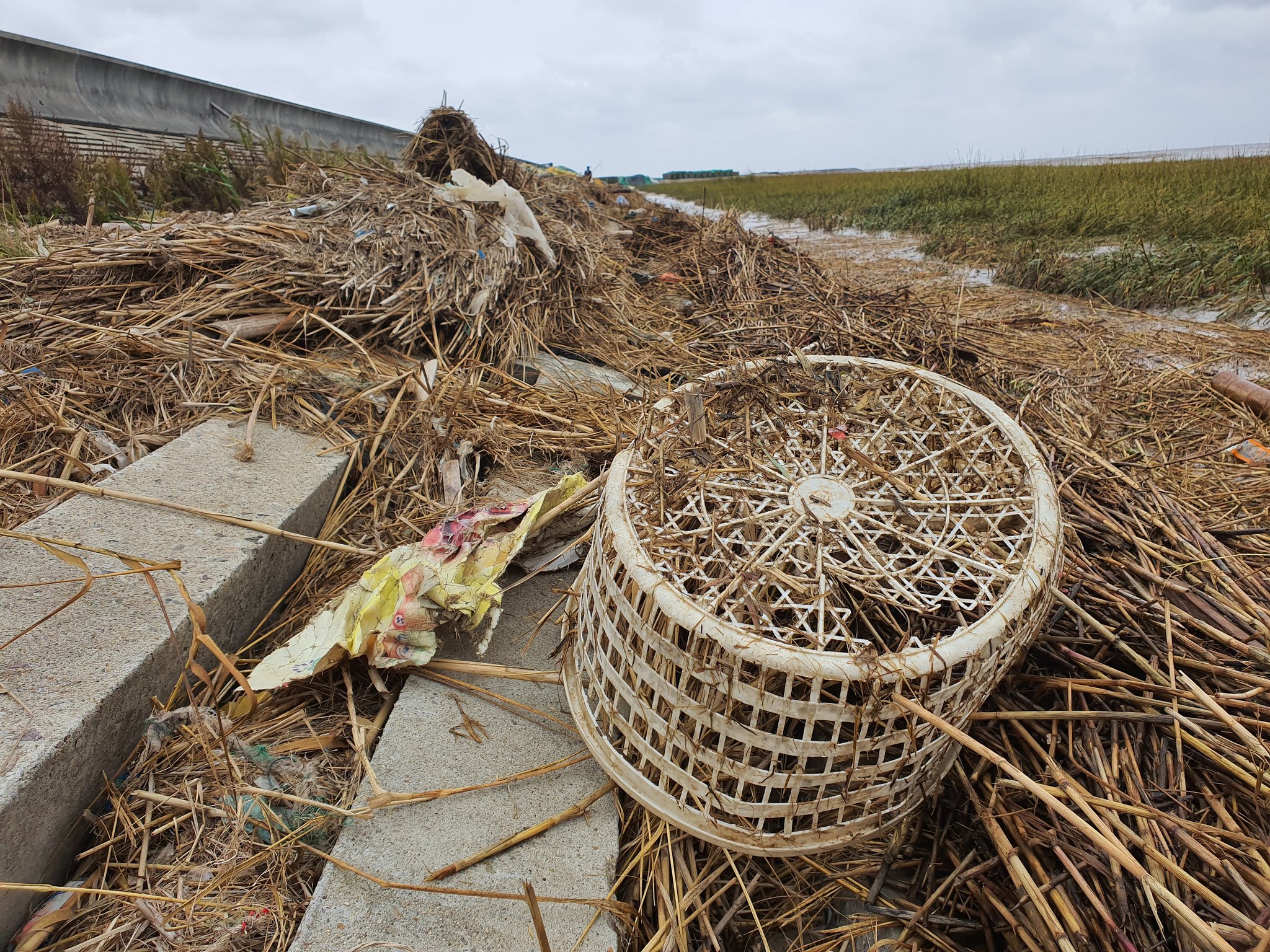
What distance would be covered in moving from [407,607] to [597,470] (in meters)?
1.10

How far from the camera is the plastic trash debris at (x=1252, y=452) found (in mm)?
2395

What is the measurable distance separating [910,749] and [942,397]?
0.99 m

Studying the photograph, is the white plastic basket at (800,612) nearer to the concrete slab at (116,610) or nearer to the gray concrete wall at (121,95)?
the concrete slab at (116,610)

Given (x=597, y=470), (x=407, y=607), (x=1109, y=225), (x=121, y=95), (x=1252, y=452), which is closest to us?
(x=407, y=607)

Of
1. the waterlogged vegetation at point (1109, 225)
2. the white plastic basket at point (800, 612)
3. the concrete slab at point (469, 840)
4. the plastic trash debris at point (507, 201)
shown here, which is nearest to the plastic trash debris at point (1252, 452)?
the white plastic basket at point (800, 612)

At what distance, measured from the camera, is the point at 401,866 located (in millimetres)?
1297

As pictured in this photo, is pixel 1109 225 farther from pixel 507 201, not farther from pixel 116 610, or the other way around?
pixel 116 610

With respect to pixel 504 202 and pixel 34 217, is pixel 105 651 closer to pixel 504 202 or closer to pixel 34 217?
pixel 504 202

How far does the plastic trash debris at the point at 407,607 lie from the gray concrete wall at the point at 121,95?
585cm

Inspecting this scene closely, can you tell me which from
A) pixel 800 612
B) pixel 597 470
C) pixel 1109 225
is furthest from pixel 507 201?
pixel 1109 225

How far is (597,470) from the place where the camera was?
262cm

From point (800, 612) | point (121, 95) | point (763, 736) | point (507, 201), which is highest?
point (121, 95)

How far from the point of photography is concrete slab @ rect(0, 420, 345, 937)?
122 cm

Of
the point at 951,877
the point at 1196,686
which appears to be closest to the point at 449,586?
the point at 951,877
